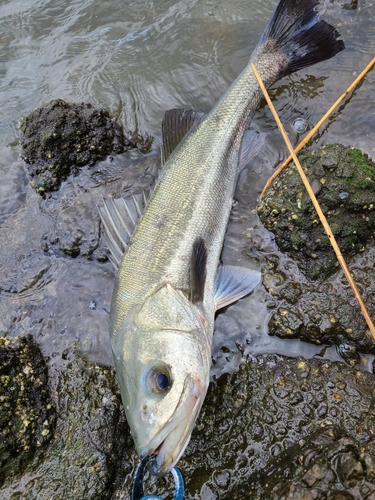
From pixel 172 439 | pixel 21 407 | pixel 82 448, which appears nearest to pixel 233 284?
pixel 172 439

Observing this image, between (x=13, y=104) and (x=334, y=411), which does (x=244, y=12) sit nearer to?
(x=13, y=104)

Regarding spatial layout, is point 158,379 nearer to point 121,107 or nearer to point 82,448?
point 82,448

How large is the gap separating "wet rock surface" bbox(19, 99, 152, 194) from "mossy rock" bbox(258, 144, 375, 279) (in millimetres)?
2072

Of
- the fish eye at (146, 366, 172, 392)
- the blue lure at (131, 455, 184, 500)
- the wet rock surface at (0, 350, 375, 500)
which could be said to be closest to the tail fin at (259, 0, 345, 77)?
the wet rock surface at (0, 350, 375, 500)

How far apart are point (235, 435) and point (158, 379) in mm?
984

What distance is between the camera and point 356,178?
138 inches

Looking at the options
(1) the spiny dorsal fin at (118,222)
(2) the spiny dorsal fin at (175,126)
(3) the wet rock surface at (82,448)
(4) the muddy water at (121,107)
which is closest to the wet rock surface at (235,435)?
(3) the wet rock surface at (82,448)

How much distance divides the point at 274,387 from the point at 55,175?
3061mm

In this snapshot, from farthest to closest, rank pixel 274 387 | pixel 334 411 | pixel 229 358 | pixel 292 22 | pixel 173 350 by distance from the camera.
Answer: pixel 292 22, pixel 229 358, pixel 274 387, pixel 334 411, pixel 173 350

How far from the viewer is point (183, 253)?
3270 millimetres

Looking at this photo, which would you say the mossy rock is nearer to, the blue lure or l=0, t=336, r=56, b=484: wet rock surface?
the blue lure

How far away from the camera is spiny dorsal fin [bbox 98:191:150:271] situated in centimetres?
338

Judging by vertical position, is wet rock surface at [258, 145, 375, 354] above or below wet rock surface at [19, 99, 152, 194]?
below

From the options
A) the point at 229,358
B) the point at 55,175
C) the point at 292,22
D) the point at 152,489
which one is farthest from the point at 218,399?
the point at 292,22
